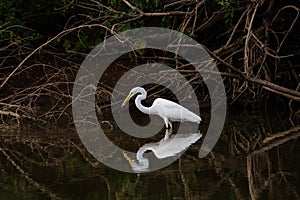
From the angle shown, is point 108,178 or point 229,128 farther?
point 229,128

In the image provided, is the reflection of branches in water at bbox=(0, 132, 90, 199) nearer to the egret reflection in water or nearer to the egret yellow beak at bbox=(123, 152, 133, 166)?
the egret yellow beak at bbox=(123, 152, 133, 166)

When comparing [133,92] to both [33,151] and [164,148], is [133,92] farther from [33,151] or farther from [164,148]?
[33,151]

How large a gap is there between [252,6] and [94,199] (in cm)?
420

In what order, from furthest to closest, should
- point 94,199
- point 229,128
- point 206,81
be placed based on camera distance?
point 206,81 < point 229,128 < point 94,199

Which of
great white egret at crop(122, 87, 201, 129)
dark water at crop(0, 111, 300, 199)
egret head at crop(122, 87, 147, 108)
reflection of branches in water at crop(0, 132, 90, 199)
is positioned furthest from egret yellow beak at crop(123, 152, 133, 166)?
egret head at crop(122, 87, 147, 108)

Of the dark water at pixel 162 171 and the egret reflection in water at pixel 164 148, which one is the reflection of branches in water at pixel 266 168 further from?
the egret reflection in water at pixel 164 148

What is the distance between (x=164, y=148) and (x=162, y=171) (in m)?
1.07

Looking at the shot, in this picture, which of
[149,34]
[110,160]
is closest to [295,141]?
[110,160]

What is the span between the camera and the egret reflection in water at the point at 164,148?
632 centimetres

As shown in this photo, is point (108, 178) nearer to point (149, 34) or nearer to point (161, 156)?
point (161, 156)

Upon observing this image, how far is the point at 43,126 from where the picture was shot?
8266 millimetres

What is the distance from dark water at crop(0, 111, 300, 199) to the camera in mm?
5273

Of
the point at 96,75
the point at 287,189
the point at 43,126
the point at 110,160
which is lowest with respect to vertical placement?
the point at 287,189

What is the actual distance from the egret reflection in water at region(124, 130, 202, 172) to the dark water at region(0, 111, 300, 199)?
0.15m
